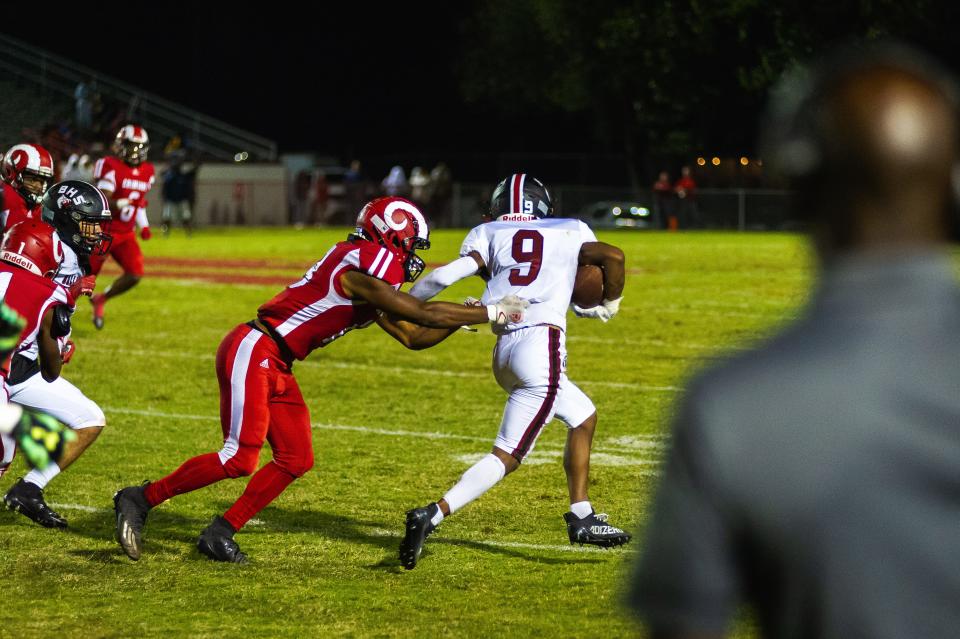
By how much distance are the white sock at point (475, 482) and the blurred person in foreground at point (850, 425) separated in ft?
14.2

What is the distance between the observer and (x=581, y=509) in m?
6.27

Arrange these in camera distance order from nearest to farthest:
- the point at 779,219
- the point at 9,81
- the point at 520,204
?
the point at 520,204 < the point at 779,219 < the point at 9,81

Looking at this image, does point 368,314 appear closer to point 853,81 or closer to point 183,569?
point 183,569

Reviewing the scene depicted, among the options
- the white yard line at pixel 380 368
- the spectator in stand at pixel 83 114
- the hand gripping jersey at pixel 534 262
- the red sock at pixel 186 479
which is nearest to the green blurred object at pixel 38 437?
the red sock at pixel 186 479

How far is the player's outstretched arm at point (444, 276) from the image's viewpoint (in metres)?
6.07

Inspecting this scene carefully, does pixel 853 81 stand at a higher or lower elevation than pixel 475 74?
lower

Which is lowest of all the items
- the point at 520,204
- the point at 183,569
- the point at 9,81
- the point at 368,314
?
the point at 183,569

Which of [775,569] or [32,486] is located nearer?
[775,569]

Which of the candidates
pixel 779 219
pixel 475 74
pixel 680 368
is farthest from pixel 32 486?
pixel 475 74

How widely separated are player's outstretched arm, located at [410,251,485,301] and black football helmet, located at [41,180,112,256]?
2.05 m

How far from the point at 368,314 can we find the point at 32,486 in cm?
183

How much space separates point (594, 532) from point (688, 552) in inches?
186

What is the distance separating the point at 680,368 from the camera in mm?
11984

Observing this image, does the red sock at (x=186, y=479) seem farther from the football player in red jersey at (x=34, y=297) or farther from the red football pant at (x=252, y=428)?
the football player in red jersey at (x=34, y=297)
